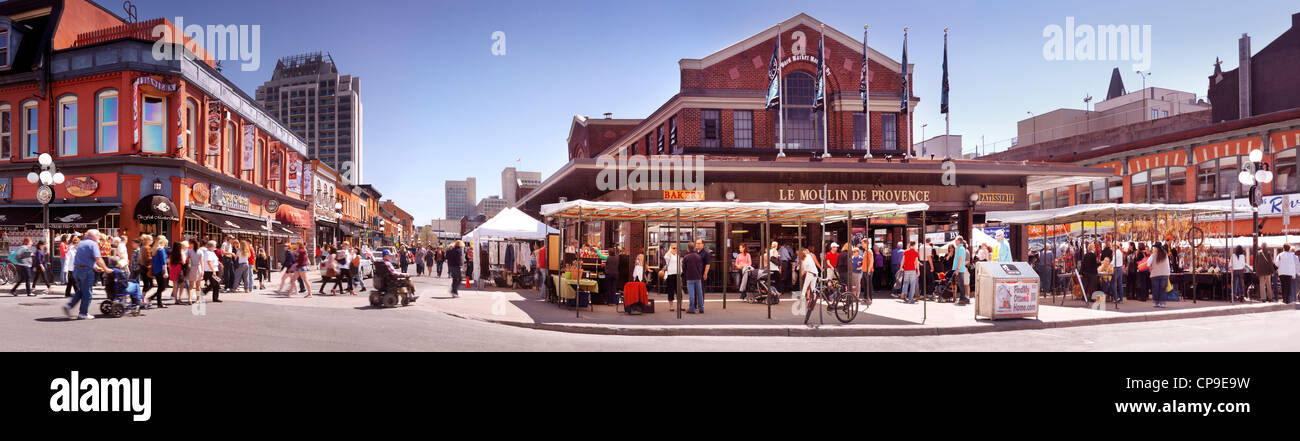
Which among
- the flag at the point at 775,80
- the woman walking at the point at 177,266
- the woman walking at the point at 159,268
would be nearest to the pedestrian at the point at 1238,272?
the flag at the point at 775,80

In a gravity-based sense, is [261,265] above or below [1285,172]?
below

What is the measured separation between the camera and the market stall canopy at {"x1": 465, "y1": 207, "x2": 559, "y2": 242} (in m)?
23.0

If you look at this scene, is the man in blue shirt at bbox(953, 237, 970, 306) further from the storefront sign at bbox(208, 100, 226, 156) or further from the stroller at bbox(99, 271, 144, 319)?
the storefront sign at bbox(208, 100, 226, 156)

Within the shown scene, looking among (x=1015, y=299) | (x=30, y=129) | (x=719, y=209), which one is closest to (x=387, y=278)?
(x=719, y=209)

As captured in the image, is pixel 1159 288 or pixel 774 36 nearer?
pixel 1159 288

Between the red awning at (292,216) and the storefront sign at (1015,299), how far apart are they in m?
32.7

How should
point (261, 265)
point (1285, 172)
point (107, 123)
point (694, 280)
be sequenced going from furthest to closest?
1. point (1285, 172)
2. point (107, 123)
3. point (261, 265)
4. point (694, 280)

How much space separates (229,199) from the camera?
28.5 m

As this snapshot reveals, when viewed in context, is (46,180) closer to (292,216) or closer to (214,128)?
(214,128)

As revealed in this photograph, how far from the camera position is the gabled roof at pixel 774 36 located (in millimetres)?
27958

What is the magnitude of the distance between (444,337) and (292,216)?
29.7 metres

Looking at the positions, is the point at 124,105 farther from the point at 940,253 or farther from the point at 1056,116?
the point at 1056,116

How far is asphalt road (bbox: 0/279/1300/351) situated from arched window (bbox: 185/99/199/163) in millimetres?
12833
